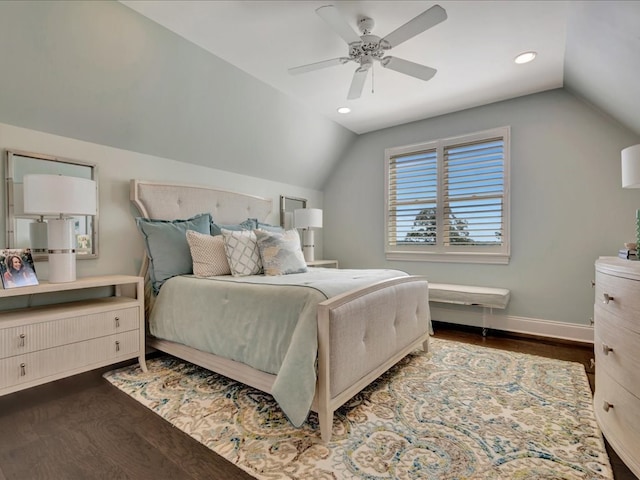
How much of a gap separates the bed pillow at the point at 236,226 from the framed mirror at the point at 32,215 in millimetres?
976

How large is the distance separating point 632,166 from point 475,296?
1.74 meters

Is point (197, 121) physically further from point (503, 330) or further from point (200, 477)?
point (503, 330)

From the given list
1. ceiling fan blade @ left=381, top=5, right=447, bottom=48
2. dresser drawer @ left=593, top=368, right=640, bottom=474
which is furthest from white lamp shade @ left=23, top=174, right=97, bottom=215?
dresser drawer @ left=593, top=368, right=640, bottom=474

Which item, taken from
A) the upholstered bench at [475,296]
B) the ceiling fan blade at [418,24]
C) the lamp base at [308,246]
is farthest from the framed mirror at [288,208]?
the ceiling fan blade at [418,24]

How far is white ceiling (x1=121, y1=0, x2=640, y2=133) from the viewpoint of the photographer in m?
2.08

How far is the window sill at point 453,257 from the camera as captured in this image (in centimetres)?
354

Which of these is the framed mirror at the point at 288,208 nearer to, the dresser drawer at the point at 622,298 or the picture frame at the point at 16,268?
the picture frame at the point at 16,268

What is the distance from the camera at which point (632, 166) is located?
187 centimetres

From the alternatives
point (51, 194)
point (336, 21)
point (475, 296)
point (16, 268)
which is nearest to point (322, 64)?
point (336, 21)

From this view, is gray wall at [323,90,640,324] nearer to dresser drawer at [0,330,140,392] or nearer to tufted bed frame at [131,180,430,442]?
tufted bed frame at [131,180,430,442]

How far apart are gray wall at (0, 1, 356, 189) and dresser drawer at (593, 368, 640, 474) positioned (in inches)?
133

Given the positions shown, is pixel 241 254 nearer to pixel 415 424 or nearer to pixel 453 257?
pixel 415 424

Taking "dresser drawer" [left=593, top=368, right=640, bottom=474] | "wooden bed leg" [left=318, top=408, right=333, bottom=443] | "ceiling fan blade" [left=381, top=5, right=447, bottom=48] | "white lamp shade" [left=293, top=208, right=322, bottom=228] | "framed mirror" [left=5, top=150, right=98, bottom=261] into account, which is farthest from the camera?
"white lamp shade" [left=293, top=208, right=322, bottom=228]

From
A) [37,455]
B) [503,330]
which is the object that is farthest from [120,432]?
[503,330]
